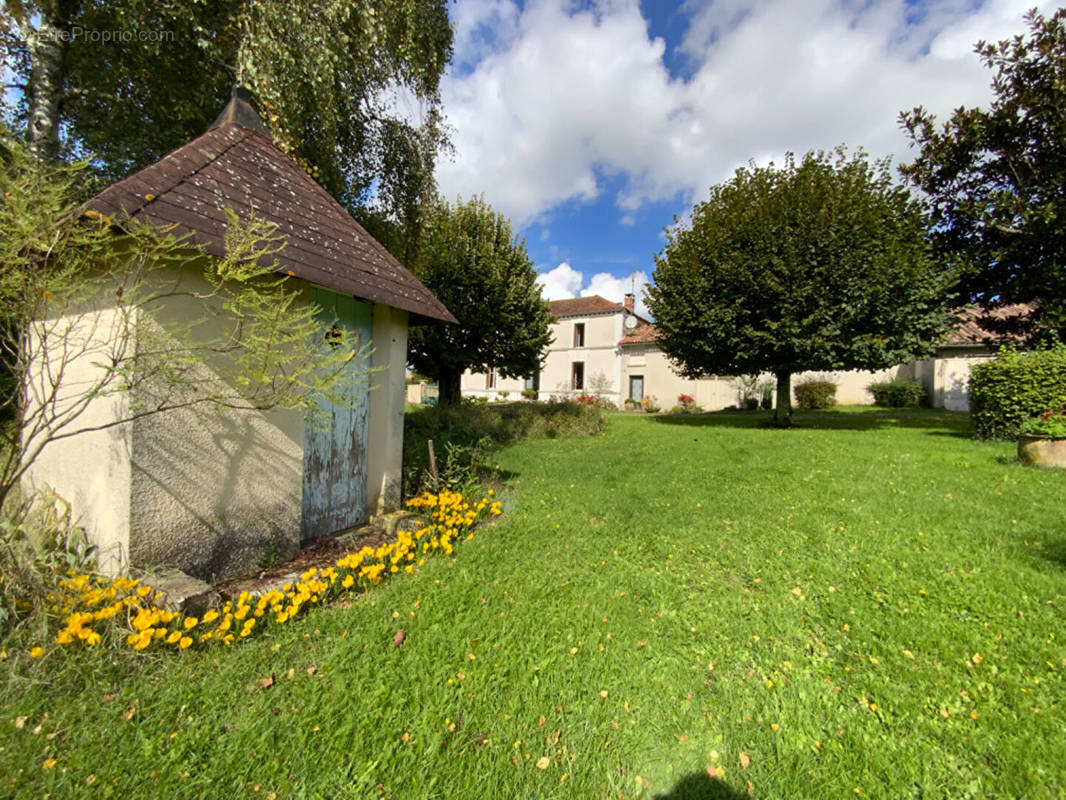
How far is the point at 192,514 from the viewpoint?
10.7 ft

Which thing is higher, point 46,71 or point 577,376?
point 46,71

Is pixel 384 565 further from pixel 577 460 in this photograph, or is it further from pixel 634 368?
pixel 634 368

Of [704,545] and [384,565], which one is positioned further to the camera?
[704,545]

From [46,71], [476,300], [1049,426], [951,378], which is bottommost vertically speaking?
[1049,426]

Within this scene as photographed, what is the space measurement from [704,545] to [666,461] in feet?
13.3

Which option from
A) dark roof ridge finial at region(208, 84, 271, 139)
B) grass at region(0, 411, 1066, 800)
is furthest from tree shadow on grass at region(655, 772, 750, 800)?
dark roof ridge finial at region(208, 84, 271, 139)

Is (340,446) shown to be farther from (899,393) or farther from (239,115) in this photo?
(899,393)

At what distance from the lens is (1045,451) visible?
261 inches

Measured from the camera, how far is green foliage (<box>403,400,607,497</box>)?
19.3 ft

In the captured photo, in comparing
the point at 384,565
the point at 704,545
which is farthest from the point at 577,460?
the point at 384,565

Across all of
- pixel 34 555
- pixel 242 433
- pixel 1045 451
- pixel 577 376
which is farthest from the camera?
pixel 577 376

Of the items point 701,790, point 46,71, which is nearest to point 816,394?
point 701,790

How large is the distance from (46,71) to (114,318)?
5.77 metres

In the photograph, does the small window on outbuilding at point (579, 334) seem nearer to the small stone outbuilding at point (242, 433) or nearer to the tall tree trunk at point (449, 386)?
the tall tree trunk at point (449, 386)
